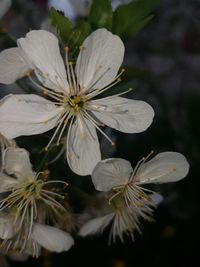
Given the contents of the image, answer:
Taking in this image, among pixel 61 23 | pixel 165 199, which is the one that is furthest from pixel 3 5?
pixel 165 199

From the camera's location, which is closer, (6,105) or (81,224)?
(6,105)

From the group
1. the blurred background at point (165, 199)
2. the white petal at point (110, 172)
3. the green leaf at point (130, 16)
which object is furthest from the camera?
the blurred background at point (165, 199)

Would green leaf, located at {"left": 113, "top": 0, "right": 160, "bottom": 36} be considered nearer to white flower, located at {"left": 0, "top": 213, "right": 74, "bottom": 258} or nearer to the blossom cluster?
the blossom cluster

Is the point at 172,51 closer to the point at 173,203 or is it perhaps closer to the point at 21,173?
the point at 173,203

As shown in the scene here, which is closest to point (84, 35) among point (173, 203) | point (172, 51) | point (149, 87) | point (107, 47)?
point (107, 47)

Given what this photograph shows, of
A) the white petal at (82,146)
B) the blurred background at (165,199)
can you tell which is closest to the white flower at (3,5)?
the white petal at (82,146)

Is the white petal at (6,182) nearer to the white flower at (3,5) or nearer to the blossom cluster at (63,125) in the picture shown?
the blossom cluster at (63,125)
